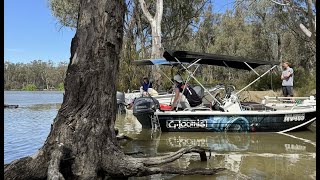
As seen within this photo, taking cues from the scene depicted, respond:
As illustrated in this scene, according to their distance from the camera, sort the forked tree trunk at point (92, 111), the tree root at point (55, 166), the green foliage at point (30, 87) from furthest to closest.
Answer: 1. the green foliage at point (30, 87)
2. the forked tree trunk at point (92, 111)
3. the tree root at point (55, 166)

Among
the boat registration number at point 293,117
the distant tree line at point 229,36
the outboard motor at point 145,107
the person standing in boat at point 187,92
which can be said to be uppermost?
the distant tree line at point 229,36

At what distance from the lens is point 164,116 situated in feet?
37.7

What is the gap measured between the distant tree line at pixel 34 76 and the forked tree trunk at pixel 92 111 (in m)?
115

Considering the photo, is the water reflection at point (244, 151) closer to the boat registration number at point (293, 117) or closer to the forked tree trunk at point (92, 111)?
the boat registration number at point (293, 117)

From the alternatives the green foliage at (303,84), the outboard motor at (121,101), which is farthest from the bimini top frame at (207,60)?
the green foliage at (303,84)

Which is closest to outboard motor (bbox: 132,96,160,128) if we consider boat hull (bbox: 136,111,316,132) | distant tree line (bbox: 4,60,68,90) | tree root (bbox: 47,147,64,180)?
boat hull (bbox: 136,111,316,132)

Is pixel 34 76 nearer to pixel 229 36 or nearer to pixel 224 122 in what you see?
pixel 229 36

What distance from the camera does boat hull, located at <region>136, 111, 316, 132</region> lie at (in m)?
11.5

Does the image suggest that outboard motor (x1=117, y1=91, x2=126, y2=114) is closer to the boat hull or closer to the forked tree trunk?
the boat hull

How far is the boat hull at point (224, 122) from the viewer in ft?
37.7

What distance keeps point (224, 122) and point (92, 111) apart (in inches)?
Result: 256

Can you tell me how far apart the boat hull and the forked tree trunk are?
5.54 m

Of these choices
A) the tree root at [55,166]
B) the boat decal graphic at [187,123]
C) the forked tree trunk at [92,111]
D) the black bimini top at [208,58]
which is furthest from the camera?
the boat decal graphic at [187,123]

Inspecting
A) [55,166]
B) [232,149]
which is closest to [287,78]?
Answer: [232,149]
